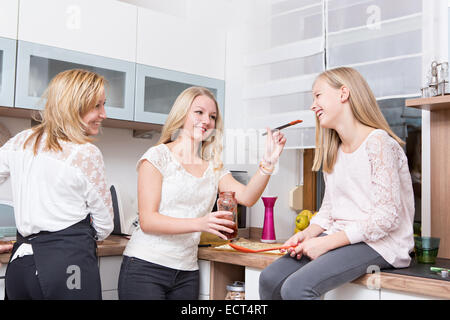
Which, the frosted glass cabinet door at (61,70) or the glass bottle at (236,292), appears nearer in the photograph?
the glass bottle at (236,292)

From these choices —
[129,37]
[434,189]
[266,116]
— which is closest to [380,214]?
[434,189]

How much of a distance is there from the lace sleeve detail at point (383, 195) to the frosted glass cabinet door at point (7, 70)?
4.19 ft

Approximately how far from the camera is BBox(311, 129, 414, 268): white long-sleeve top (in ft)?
4.08

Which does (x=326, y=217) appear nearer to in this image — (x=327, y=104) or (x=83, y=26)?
(x=327, y=104)

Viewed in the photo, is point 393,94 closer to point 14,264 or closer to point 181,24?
point 181,24

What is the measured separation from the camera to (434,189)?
66.7 inches

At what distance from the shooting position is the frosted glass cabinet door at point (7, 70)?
1.76m

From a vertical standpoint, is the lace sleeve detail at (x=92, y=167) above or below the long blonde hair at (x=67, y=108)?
below

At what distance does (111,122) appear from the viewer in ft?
7.14

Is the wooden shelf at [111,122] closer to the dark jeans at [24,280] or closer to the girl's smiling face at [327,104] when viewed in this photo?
the dark jeans at [24,280]

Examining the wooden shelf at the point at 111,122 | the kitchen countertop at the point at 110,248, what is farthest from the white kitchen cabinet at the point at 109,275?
the wooden shelf at the point at 111,122

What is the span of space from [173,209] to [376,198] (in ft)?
2.05

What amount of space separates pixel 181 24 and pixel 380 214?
143 cm

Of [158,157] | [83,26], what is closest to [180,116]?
[158,157]
